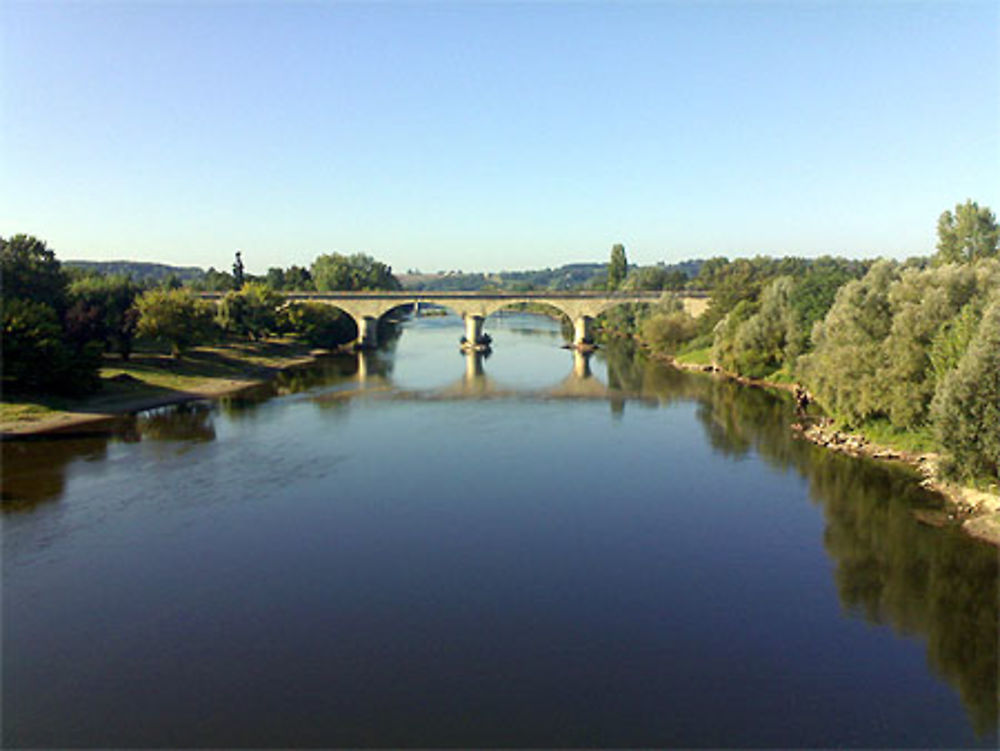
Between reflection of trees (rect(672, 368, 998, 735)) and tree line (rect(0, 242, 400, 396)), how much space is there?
45.9 metres

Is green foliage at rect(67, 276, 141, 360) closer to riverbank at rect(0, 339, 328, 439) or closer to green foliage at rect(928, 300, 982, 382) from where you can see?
riverbank at rect(0, 339, 328, 439)

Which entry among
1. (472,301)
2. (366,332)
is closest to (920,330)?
(472,301)

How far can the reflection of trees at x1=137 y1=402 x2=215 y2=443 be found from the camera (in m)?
48.7

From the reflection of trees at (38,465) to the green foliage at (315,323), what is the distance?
54.8 m

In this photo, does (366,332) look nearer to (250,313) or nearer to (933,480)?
(250,313)

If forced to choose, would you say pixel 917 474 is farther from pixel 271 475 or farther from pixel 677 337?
pixel 677 337

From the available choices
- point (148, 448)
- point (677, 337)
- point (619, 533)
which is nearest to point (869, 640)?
point (619, 533)

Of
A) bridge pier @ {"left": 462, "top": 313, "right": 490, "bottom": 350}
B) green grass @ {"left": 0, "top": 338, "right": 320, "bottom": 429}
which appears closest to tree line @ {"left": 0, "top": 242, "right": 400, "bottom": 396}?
green grass @ {"left": 0, "top": 338, "right": 320, "bottom": 429}

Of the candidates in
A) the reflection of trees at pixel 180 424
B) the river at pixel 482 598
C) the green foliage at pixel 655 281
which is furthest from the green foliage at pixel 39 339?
the green foliage at pixel 655 281

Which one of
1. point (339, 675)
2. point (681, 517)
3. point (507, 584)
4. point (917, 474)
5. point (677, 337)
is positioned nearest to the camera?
point (339, 675)

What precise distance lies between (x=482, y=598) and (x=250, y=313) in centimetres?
7454

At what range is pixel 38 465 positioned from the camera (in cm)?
4006

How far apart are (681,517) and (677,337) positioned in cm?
6727

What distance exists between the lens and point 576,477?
40000 millimetres
